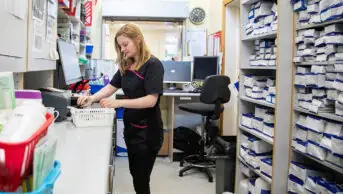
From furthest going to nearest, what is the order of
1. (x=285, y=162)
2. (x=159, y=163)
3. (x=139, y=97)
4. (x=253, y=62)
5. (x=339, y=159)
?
(x=159, y=163) < (x=253, y=62) < (x=285, y=162) < (x=139, y=97) < (x=339, y=159)

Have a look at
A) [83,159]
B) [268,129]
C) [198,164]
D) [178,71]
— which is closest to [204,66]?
[178,71]

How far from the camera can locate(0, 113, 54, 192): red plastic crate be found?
0.58 meters

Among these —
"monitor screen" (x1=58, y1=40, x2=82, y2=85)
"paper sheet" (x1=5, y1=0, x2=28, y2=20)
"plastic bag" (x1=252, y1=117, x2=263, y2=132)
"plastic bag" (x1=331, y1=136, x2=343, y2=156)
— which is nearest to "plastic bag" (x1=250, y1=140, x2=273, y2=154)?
"plastic bag" (x1=252, y1=117, x2=263, y2=132)

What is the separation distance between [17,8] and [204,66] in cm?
316

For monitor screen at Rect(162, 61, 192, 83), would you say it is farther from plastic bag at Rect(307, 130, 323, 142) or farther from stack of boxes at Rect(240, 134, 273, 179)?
plastic bag at Rect(307, 130, 323, 142)

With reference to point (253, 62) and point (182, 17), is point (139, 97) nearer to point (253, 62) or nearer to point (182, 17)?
point (253, 62)

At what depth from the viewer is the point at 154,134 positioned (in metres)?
2.06

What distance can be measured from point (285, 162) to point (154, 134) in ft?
3.17

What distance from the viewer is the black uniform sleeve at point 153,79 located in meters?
1.95

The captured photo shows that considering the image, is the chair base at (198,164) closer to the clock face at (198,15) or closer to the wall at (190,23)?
the wall at (190,23)

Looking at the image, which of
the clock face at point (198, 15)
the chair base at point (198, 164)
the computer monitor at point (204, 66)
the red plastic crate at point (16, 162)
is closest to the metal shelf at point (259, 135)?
the chair base at point (198, 164)

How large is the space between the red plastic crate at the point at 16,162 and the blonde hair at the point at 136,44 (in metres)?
1.38

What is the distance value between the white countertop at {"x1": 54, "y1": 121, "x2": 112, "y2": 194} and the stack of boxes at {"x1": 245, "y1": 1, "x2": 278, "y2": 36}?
1427 millimetres

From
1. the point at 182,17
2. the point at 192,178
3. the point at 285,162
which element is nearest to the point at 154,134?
the point at 285,162
